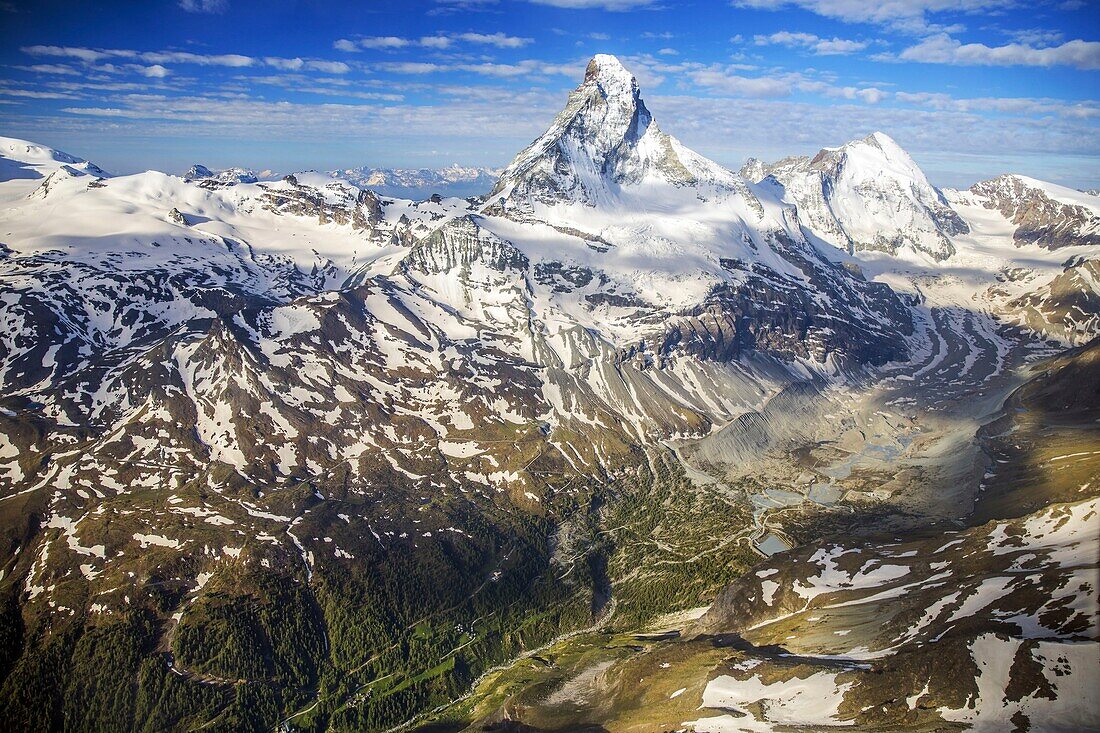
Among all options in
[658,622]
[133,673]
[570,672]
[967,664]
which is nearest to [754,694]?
[967,664]

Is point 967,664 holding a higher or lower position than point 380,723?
higher

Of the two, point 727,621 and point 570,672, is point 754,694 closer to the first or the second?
point 727,621

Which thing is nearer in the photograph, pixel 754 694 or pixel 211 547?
pixel 754 694

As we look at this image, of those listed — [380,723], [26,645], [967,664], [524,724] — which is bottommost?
[380,723]

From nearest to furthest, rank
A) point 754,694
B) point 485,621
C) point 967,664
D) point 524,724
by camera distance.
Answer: point 967,664 < point 754,694 < point 524,724 < point 485,621

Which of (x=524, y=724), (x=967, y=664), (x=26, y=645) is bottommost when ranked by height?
(x=524, y=724)

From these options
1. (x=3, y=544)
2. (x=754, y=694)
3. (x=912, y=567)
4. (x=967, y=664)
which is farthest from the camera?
(x=3, y=544)

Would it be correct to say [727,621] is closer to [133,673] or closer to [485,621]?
[485,621]

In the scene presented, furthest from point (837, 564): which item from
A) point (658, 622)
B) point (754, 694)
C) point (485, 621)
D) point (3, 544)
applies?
point (3, 544)

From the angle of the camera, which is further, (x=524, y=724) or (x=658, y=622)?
(x=658, y=622)
